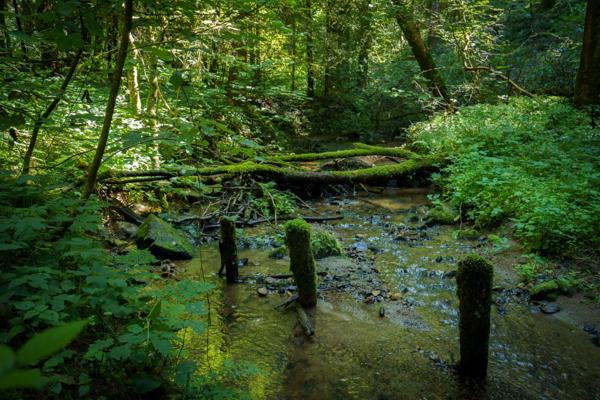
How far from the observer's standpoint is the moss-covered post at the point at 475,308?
3.48 meters

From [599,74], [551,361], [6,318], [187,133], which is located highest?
[599,74]

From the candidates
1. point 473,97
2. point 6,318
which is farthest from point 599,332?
point 473,97

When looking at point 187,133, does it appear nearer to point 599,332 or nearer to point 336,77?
point 599,332

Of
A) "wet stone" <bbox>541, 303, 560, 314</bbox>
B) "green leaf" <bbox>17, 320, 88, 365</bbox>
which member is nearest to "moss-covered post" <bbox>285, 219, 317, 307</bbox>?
"wet stone" <bbox>541, 303, 560, 314</bbox>

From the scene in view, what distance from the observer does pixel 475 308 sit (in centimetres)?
354

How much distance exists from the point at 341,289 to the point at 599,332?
9.60 ft

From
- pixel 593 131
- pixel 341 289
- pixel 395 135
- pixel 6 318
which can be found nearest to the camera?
pixel 6 318

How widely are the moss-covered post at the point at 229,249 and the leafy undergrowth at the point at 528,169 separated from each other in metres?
4.29

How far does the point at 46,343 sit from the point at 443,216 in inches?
326

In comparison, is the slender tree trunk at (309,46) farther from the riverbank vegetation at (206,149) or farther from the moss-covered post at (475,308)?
the moss-covered post at (475,308)

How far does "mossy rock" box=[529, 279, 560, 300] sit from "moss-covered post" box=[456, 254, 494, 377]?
1888 millimetres

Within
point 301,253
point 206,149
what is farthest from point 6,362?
point 301,253

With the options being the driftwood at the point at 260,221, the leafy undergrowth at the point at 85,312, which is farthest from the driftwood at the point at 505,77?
the leafy undergrowth at the point at 85,312

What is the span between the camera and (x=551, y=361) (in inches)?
155
